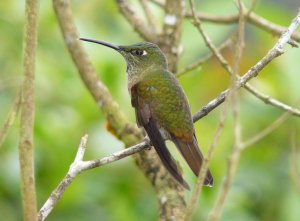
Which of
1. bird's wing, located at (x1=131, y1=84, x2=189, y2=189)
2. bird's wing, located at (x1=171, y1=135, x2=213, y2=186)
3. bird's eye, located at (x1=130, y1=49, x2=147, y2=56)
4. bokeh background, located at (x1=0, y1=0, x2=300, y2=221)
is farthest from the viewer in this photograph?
bokeh background, located at (x1=0, y1=0, x2=300, y2=221)

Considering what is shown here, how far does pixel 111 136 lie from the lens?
510 centimetres

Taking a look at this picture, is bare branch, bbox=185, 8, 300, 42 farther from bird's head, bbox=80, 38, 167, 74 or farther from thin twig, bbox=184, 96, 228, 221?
thin twig, bbox=184, 96, 228, 221

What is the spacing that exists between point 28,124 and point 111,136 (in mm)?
2765

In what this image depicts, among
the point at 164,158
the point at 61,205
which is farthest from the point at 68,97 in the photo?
the point at 164,158

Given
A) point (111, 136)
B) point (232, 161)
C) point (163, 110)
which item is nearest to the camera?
point (232, 161)

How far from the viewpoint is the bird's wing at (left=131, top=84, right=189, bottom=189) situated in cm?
320

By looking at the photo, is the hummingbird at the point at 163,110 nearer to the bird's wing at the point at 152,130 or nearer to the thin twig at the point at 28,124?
the bird's wing at the point at 152,130

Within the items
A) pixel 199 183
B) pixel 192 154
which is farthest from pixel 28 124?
pixel 192 154

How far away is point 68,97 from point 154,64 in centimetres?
145

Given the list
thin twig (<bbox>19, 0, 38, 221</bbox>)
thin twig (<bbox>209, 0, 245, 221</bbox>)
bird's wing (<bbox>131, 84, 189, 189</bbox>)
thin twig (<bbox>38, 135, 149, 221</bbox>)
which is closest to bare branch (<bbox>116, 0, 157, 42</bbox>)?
bird's wing (<bbox>131, 84, 189, 189</bbox>)

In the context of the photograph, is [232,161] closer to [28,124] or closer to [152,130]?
[28,124]

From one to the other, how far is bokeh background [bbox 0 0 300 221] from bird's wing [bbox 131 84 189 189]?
1162mm

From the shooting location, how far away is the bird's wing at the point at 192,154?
3.33 m

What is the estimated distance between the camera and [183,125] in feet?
12.0
